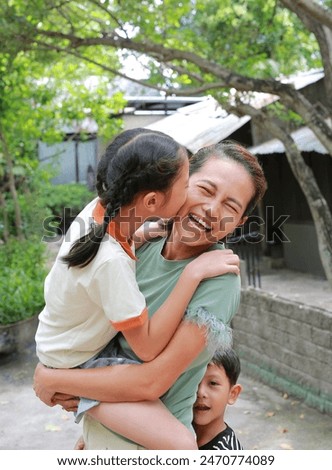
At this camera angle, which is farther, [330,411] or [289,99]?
[289,99]

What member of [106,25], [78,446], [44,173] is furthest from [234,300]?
[44,173]

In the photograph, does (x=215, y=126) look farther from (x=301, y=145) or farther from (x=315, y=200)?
(x=315, y=200)

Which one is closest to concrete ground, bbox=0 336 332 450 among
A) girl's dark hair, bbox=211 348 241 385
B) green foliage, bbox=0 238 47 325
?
green foliage, bbox=0 238 47 325

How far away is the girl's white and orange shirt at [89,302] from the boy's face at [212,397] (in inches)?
25.8

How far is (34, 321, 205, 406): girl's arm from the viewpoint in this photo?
6.01 feet

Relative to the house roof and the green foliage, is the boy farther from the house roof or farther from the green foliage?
the house roof

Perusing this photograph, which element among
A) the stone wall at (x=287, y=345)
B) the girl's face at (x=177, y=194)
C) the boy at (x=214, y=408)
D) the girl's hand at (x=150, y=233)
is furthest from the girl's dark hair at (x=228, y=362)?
the stone wall at (x=287, y=345)

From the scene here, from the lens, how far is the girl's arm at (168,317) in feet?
5.97

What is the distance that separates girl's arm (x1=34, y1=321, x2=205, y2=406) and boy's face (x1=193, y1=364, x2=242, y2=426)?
62 centimetres

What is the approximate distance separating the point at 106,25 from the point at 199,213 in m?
7.82

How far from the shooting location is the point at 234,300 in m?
1.92

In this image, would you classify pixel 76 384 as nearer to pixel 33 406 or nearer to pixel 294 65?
pixel 33 406

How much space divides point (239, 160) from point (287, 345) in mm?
5661

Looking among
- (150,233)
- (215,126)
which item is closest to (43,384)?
(150,233)
